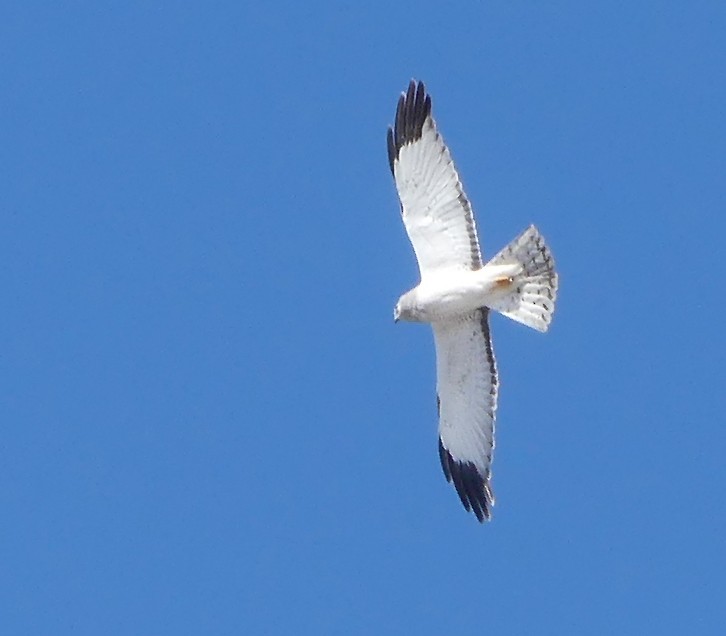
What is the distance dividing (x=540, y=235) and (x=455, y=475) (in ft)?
6.89

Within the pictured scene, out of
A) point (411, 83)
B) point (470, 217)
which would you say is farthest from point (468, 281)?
point (411, 83)

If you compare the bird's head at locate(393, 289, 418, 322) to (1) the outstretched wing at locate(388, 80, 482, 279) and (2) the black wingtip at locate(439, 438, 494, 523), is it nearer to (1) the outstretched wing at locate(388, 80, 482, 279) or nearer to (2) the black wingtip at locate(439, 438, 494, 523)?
(1) the outstretched wing at locate(388, 80, 482, 279)

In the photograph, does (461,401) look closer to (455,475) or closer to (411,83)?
(455,475)

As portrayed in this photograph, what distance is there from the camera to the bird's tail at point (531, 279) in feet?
43.0

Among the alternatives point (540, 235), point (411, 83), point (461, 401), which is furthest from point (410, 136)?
point (461, 401)

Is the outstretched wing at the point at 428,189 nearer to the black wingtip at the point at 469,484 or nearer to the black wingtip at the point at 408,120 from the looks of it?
the black wingtip at the point at 408,120

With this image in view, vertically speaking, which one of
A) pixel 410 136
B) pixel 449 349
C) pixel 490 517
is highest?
pixel 410 136

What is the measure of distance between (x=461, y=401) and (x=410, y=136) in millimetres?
2096

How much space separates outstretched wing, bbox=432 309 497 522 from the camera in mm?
13406

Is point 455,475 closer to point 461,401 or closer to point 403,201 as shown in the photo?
point 461,401

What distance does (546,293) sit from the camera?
13117 mm

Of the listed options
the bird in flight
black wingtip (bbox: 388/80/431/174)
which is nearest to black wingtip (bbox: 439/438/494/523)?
the bird in flight

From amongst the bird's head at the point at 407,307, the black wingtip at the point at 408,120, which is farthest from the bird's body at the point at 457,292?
the black wingtip at the point at 408,120

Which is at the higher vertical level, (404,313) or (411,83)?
(411,83)
